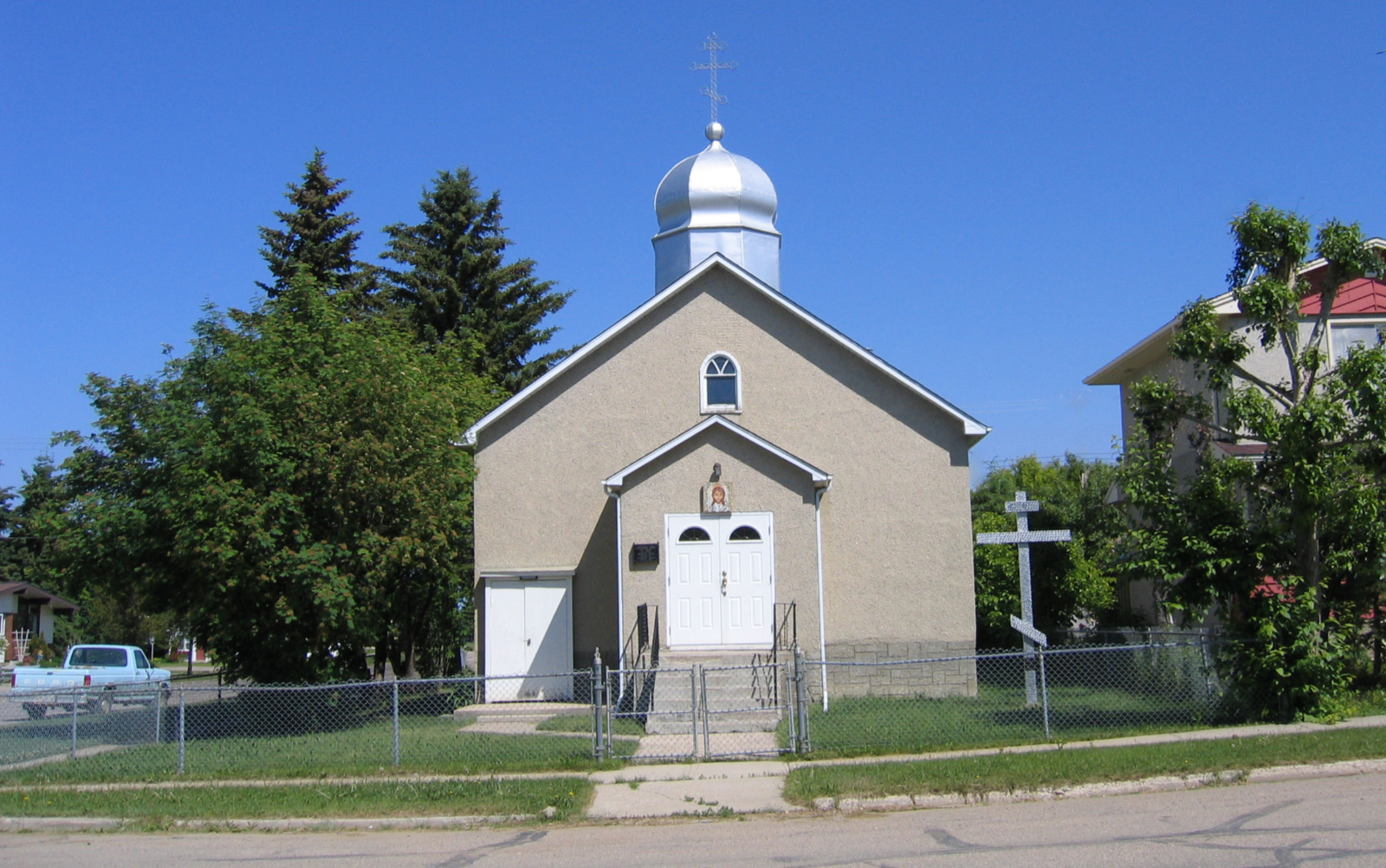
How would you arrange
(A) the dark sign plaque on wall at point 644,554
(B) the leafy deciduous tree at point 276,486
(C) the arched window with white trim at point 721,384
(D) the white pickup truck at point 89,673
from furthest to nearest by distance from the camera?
(D) the white pickup truck at point 89,673
(C) the arched window with white trim at point 721,384
(A) the dark sign plaque on wall at point 644,554
(B) the leafy deciduous tree at point 276,486

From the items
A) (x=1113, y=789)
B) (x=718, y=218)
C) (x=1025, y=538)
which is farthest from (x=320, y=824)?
(x=718, y=218)

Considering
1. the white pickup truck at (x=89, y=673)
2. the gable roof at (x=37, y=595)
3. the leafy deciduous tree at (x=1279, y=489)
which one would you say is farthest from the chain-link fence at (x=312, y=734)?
the gable roof at (x=37, y=595)

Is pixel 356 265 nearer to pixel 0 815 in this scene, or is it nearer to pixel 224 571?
pixel 224 571

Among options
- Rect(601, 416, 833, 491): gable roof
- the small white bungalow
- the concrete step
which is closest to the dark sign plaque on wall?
Rect(601, 416, 833, 491): gable roof

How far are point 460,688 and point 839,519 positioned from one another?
760cm

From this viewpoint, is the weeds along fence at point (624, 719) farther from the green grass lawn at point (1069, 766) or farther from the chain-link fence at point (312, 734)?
the green grass lawn at point (1069, 766)

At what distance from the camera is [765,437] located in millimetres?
20781

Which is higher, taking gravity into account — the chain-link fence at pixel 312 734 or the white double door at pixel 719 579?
the white double door at pixel 719 579

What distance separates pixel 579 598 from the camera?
20484 millimetres

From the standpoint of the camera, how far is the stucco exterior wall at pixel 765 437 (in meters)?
20.1

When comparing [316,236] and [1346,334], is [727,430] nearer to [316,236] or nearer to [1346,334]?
[1346,334]

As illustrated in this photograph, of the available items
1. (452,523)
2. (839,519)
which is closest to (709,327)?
(839,519)

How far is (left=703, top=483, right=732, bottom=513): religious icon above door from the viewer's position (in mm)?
18609

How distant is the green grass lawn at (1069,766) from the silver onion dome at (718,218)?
49.0 feet
